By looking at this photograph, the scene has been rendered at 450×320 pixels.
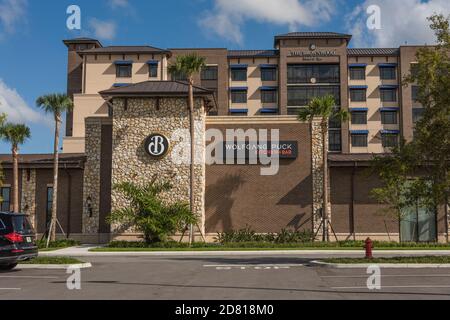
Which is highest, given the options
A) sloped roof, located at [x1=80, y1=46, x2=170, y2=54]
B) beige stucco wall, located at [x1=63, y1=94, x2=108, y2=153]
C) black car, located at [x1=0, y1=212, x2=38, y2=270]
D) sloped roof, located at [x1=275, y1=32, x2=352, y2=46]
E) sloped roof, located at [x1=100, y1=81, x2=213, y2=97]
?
sloped roof, located at [x1=275, y1=32, x2=352, y2=46]

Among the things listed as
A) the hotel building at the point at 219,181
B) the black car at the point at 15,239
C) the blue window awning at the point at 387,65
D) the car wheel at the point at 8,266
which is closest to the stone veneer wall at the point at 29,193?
the hotel building at the point at 219,181

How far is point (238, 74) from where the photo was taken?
74250mm

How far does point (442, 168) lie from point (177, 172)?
1807cm

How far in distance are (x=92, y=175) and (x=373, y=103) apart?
4885 centimetres

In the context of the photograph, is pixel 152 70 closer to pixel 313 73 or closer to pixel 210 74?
pixel 210 74

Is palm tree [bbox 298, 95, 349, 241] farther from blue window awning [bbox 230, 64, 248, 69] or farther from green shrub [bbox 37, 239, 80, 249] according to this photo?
blue window awning [bbox 230, 64, 248, 69]

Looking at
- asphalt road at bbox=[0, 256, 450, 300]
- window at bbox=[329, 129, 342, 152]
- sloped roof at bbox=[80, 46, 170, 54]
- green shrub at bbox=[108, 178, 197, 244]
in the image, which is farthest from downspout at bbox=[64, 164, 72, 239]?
window at bbox=[329, 129, 342, 152]

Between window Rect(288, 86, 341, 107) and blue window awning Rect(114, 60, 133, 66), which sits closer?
blue window awning Rect(114, 60, 133, 66)

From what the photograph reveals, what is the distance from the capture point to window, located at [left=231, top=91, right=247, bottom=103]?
73.8 metres

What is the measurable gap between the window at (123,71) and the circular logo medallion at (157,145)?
39.1 metres

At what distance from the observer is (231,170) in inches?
1387

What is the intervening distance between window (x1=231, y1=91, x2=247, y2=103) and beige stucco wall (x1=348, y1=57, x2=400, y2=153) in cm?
1467

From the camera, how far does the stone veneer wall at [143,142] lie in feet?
112
